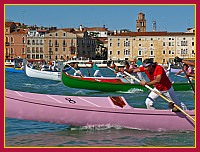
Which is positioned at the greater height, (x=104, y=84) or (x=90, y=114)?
(x=104, y=84)

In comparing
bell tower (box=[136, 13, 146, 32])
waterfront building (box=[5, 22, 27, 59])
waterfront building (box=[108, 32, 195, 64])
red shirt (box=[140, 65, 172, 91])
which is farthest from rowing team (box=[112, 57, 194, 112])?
bell tower (box=[136, 13, 146, 32])

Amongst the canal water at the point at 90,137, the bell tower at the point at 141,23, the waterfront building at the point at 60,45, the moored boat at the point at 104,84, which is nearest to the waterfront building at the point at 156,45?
the waterfront building at the point at 60,45

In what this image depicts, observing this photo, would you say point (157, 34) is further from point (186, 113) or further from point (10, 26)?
point (186, 113)

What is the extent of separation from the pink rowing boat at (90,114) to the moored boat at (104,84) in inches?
301

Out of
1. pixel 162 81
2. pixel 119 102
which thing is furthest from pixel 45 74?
pixel 162 81

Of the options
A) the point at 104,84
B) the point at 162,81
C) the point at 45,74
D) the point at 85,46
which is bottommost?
the point at 104,84

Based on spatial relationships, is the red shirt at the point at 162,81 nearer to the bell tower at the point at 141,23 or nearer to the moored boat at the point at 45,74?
the moored boat at the point at 45,74

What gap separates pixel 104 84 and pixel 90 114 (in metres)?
8.67

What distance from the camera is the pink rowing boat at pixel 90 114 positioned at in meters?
8.33

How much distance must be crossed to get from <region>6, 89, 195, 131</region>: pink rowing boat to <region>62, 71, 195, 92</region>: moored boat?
25.1 feet

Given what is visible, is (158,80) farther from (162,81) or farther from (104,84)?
(104,84)

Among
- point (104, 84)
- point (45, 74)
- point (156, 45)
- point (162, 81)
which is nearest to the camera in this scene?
point (162, 81)

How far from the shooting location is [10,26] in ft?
264

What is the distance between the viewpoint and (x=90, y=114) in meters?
8.48
